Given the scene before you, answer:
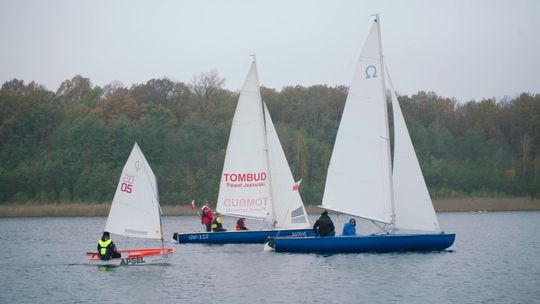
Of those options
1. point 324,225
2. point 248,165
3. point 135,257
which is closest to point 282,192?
point 248,165

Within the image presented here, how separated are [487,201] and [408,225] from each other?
41728 millimetres

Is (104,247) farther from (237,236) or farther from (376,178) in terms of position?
(376,178)

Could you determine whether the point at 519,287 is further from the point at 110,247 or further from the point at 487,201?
the point at 487,201

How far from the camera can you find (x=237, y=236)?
38156 mm

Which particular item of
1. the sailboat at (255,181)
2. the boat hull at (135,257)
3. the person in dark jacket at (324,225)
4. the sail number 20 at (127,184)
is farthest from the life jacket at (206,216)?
the sail number 20 at (127,184)

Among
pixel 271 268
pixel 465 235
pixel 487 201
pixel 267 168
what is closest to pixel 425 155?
pixel 487 201

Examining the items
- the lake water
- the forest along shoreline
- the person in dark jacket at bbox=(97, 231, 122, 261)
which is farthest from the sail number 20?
the forest along shoreline

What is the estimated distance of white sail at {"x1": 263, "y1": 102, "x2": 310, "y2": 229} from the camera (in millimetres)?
38156

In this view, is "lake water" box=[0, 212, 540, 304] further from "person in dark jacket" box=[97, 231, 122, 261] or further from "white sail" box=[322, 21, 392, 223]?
"white sail" box=[322, 21, 392, 223]

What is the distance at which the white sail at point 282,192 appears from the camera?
125ft

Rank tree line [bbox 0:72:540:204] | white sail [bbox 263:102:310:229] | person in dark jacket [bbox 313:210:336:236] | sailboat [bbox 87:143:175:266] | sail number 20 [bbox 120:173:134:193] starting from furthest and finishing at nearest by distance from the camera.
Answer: tree line [bbox 0:72:540:204] → white sail [bbox 263:102:310:229] → person in dark jacket [bbox 313:210:336:236] → sail number 20 [bbox 120:173:134:193] → sailboat [bbox 87:143:175:266]

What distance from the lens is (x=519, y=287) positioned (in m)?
26.9

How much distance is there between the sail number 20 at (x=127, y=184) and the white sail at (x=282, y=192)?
338 inches

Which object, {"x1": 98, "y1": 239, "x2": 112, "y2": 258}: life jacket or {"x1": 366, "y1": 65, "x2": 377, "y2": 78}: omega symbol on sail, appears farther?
{"x1": 366, "y1": 65, "x2": 377, "y2": 78}: omega symbol on sail
